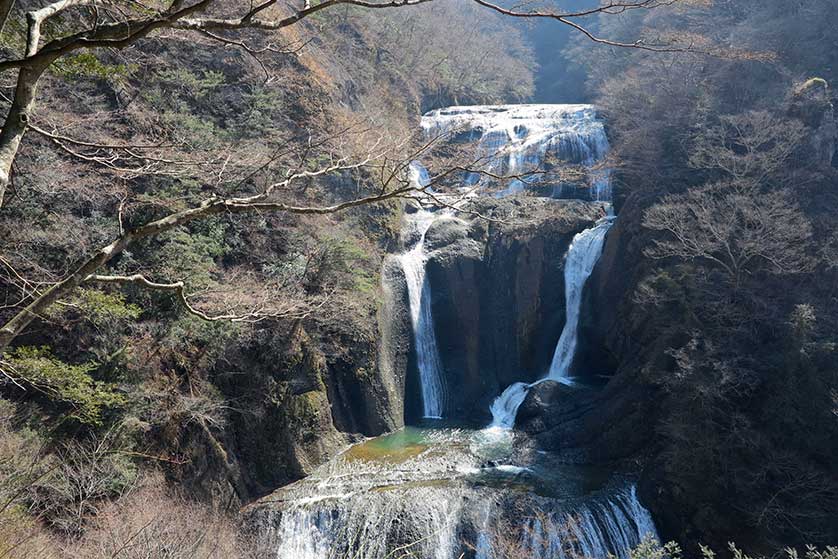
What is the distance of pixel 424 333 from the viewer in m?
17.5

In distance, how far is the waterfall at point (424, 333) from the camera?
16844 mm

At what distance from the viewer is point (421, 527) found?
10008mm

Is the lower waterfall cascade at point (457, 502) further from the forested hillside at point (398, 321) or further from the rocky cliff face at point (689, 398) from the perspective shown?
the rocky cliff face at point (689, 398)

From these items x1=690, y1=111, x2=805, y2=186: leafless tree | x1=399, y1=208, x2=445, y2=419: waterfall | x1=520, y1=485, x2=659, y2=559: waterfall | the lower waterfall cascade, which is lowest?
x1=520, y1=485, x2=659, y2=559: waterfall

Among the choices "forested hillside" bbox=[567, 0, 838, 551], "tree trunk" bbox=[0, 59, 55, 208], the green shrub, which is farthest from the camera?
"forested hillside" bbox=[567, 0, 838, 551]

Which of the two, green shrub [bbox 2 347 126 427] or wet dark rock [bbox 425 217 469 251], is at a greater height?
wet dark rock [bbox 425 217 469 251]

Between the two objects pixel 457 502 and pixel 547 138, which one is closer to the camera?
pixel 457 502

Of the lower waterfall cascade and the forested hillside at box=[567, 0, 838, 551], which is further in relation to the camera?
the lower waterfall cascade

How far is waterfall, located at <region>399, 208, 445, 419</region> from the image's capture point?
16844 millimetres

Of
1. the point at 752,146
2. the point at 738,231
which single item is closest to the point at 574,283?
the point at 738,231

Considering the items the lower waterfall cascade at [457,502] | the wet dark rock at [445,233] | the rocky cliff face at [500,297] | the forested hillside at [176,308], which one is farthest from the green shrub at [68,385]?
the wet dark rock at [445,233]

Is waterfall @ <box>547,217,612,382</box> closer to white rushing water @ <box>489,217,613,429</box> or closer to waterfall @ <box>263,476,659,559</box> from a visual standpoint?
white rushing water @ <box>489,217,613,429</box>

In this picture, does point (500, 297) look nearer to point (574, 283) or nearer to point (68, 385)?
point (574, 283)

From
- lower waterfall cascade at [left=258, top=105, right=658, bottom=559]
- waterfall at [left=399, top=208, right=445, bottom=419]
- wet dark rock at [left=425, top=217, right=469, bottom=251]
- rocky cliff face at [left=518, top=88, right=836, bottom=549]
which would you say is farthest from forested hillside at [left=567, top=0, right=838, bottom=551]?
waterfall at [left=399, top=208, right=445, bottom=419]
